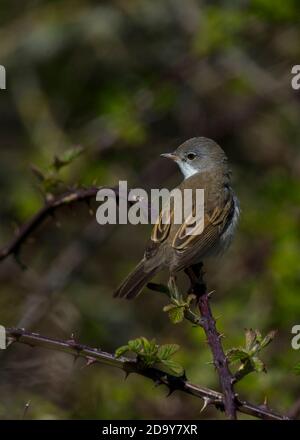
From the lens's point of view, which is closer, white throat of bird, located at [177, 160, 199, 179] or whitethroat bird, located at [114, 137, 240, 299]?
whitethroat bird, located at [114, 137, 240, 299]

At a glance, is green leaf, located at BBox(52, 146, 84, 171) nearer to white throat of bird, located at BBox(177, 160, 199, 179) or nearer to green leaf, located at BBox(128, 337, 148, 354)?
green leaf, located at BBox(128, 337, 148, 354)

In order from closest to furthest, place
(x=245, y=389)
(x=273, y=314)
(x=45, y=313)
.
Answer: (x=245, y=389)
(x=45, y=313)
(x=273, y=314)

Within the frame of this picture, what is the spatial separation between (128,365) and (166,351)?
168 millimetres

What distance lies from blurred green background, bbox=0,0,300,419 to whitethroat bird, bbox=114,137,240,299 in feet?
2.67

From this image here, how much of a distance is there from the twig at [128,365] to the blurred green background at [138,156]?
238 centimetres

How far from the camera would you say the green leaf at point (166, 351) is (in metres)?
3.69

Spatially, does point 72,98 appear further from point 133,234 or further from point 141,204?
point 141,204

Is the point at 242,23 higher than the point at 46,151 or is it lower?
higher

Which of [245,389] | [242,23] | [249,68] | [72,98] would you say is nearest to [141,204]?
[245,389]

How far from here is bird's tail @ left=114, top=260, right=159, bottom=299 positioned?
536cm

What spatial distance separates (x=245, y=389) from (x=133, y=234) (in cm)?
376

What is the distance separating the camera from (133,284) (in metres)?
5.42

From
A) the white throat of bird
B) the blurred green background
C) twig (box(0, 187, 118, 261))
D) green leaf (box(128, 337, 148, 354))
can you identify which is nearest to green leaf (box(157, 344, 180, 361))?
green leaf (box(128, 337, 148, 354))

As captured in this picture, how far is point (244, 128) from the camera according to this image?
9.88 meters
